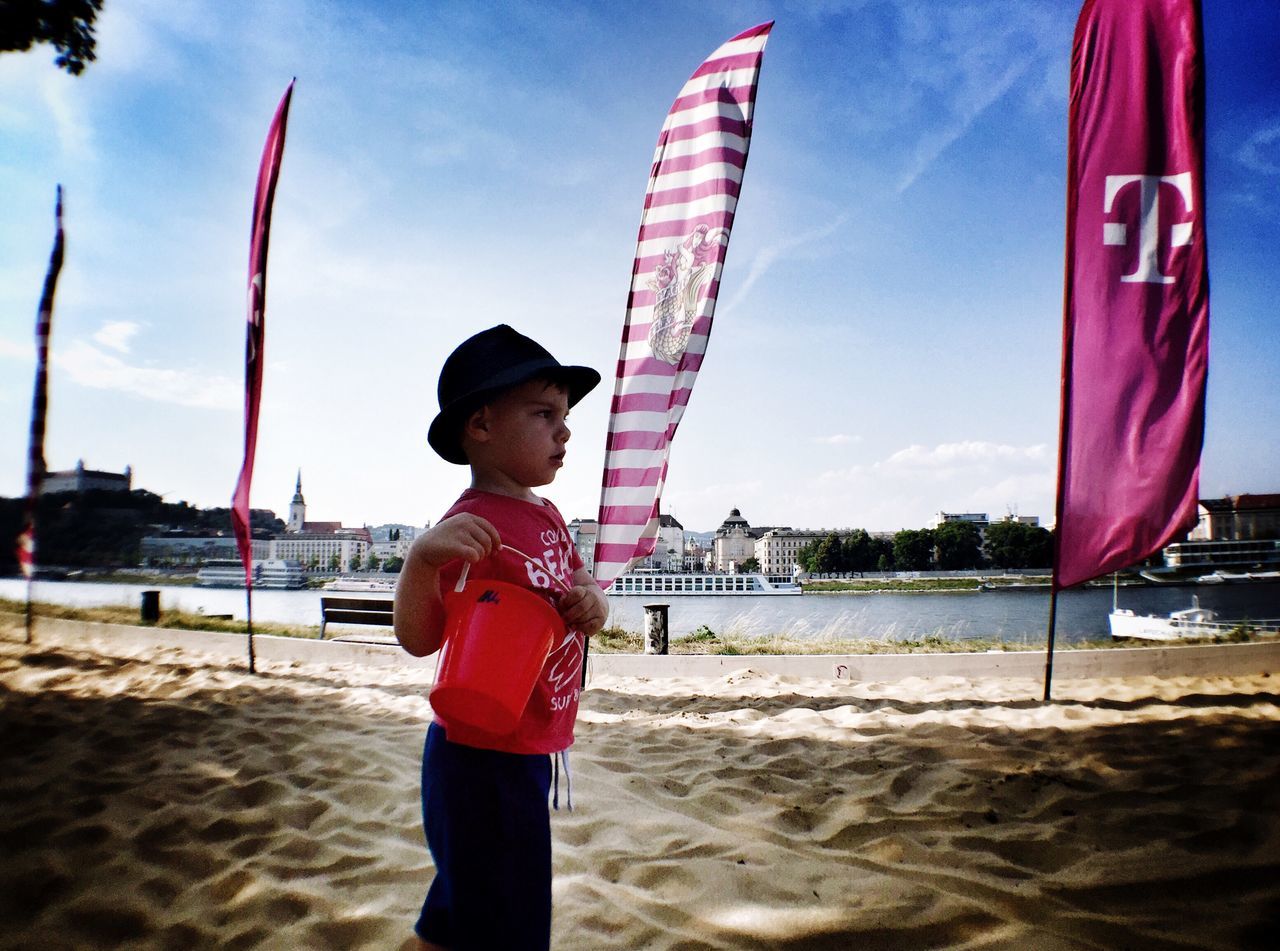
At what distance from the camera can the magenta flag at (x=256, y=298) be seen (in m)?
4.74

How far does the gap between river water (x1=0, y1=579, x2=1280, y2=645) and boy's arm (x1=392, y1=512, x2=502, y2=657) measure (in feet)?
26.1

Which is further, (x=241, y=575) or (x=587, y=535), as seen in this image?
(x=241, y=575)

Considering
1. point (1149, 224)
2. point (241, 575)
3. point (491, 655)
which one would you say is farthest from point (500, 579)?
point (241, 575)

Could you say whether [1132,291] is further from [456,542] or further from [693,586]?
[693,586]

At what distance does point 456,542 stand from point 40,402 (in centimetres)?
841

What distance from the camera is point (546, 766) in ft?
4.00

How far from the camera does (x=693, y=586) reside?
43500 millimetres

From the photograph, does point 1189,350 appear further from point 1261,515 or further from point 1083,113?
point 1261,515

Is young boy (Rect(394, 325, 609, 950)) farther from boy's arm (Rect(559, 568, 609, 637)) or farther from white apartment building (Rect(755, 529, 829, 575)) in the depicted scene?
white apartment building (Rect(755, 529, 829, 575))

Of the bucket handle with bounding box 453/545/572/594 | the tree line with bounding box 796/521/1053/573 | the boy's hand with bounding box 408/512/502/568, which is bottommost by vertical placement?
the tree line with bounding box 796/521/1053/573

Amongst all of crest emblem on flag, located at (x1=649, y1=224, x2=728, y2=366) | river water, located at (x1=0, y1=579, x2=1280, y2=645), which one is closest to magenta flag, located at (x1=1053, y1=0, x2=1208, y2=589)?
crest emblem on flag, located at (x1=649, y1=224, x2=728, y2=366)

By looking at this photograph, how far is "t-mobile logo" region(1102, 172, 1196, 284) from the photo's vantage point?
3552 mm

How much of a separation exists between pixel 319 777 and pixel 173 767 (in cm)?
79

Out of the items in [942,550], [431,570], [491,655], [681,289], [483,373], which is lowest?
[942,550]
